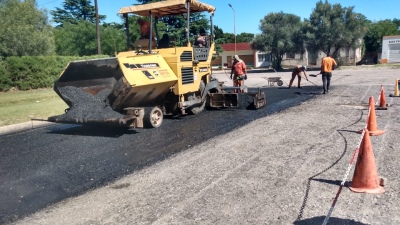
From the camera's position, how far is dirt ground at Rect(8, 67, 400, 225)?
383 centimetres

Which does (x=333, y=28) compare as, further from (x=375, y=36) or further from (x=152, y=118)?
(x=152, y=118)

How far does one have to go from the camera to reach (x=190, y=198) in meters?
4.35

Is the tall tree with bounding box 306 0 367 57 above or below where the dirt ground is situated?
above

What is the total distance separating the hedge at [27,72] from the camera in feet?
65.8

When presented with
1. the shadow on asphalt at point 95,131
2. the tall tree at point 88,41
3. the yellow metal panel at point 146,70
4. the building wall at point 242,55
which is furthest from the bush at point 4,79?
the building wall at point 242,55

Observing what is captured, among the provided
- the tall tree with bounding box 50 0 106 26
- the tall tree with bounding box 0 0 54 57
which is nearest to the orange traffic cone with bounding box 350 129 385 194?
the tall tree with bounding box 0 0 54 57

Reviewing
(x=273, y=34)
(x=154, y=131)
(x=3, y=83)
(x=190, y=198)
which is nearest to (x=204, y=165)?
(x=190, y=198)

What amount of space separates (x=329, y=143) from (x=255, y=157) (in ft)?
5.12

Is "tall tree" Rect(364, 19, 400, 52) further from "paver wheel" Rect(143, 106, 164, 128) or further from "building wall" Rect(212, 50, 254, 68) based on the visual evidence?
"paver wheel" Rect(143, 106, 164, 128)

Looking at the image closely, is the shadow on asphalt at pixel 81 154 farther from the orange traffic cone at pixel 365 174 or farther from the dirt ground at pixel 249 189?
the orange traffic cone at pixel 365 174

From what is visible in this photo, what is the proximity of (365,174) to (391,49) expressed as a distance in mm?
53015

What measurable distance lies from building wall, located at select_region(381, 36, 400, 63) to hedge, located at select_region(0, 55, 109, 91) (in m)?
43.9

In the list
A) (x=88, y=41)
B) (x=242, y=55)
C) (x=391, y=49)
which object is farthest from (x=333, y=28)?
(x=88, y=41)

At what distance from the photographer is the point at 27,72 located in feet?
68.7
